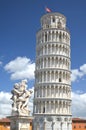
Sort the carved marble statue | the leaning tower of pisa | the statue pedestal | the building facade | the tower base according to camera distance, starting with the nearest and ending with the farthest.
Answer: the statue pedestal
the carved marble statue
the tower base
the leaning tower of pisa
the building facade

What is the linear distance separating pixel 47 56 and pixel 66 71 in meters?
6.33

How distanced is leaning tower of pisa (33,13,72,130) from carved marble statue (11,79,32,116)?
48.7m

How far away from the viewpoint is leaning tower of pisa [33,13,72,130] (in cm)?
6631

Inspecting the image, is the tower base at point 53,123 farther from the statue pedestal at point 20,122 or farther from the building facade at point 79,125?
the statue pedestal at point 20,122

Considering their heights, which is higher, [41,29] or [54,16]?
[54,16]

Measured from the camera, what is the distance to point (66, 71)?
69688 mm

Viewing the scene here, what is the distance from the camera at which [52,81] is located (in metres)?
67.9

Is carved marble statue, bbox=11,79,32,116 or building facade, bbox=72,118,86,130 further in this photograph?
building facade, bbox=72,118,86,130

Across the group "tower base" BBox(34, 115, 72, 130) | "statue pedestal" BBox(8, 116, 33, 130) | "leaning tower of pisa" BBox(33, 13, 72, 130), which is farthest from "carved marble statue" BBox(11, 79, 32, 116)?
"tower base" BBox(34, 115, 72, 130)

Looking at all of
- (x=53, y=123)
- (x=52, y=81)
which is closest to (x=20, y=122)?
(x=53, y=123)

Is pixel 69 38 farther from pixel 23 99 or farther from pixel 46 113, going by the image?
pixel 23 99

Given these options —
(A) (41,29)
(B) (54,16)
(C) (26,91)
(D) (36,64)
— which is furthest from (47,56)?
(C) (26,91)

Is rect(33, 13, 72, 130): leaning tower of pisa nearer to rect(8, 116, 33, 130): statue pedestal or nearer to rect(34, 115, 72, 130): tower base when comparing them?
rect(34, 115, 72, 130): tower base

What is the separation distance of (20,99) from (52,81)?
165ft
